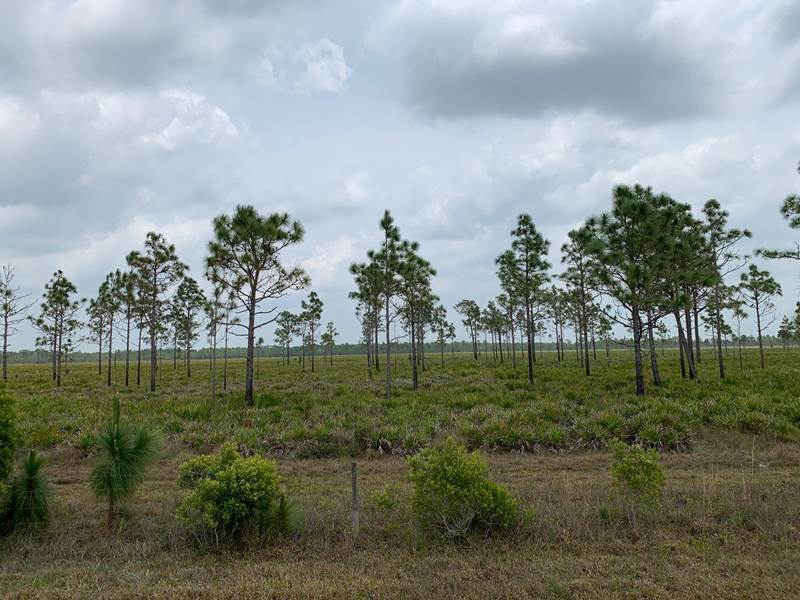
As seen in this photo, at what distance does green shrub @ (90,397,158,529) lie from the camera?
250 inches

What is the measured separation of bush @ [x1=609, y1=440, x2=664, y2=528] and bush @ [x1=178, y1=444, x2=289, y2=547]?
4.76 metres

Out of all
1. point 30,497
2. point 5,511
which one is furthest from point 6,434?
point 5,511

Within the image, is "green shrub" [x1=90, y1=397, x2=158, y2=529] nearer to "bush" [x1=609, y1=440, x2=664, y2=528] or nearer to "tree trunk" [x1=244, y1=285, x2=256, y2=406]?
"bush" [x1=609, y1=440, x2=664, y2=528]

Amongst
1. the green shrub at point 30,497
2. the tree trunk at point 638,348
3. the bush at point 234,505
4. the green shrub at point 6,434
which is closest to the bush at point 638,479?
the bush at point 234,505

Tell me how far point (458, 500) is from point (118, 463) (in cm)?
493

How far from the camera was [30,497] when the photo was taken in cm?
630

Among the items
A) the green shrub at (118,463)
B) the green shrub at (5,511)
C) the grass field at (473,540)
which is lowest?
the grass field at (473,540)

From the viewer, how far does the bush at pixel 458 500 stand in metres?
5.75

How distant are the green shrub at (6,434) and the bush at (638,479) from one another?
28.0 ft

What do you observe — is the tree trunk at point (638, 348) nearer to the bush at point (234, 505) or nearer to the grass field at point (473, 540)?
the grass field at point (473, 540)

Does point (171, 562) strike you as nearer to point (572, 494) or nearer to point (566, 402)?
point (572, 494)

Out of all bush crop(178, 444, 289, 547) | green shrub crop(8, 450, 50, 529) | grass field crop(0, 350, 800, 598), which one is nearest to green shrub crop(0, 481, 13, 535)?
green shrub crop(8, 450, 50, 529)

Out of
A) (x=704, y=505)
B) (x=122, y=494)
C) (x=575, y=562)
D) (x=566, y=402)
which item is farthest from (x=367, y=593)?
(x=566, y=402)

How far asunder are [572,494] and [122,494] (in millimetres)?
6936
